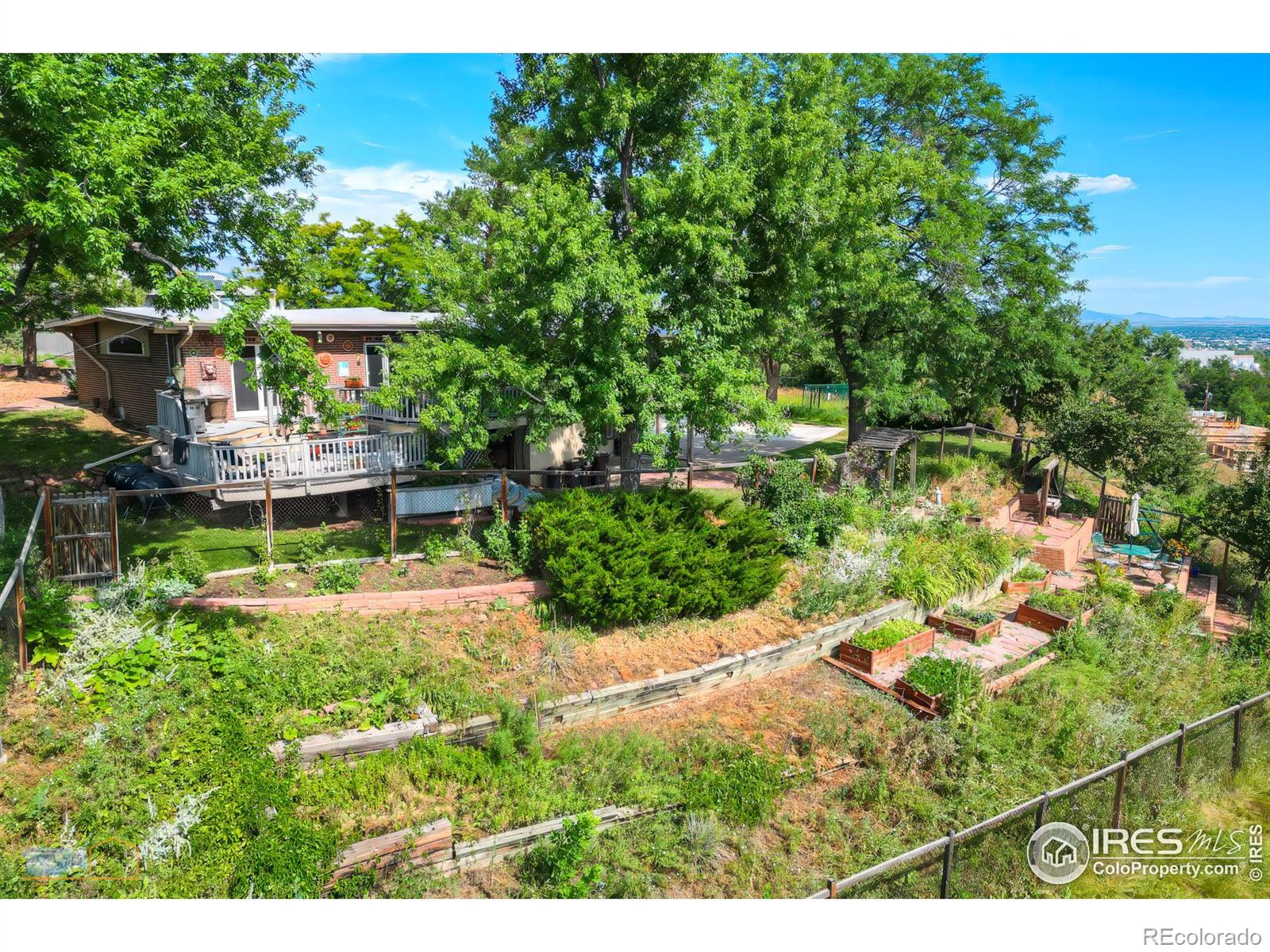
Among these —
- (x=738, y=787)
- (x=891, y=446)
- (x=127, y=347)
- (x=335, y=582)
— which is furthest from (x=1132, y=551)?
(x=127, y=347)

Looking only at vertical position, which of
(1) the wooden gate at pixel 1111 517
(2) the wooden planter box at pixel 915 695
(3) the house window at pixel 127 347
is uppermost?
(3) the house window at pixel 127 347

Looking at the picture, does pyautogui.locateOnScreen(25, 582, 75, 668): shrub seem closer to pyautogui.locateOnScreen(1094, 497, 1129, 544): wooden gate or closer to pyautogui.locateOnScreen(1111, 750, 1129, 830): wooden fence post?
pyautogui.locateOnScreen(1111, 750, 1129, 830): wooden fence post

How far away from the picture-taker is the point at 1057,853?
266 inches

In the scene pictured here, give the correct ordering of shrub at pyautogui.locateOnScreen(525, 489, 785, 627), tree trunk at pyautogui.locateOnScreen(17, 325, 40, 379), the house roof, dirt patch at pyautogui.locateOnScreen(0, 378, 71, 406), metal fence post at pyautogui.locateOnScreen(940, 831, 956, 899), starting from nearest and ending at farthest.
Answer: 1. metal fence post at pyautogui.locateOnScreen(940, 831, 956, 899)
2. shrub at pyautogui.locateOnScreen(525, 489, 785, 627)
3. the house roof
4. dirt patch at pyautogui.locateOnScreen(0, 378, 71, 406)
5. tree trunk at pyautogui.locateOnScreen(17, 325, 40, 379)

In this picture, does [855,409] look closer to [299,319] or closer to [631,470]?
[631,470]

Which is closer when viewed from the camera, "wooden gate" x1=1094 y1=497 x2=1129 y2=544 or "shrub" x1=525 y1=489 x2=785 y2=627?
"shrub" x1=525 y1=489 x2=785 y2=627

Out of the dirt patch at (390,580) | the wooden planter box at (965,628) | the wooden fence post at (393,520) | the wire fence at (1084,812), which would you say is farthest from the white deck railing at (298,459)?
the wire fence at (1084,812)

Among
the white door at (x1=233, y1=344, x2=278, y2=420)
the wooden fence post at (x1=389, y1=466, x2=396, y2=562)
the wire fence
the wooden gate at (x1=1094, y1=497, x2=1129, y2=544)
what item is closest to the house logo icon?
the wire fence

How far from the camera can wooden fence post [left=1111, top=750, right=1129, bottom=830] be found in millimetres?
6852

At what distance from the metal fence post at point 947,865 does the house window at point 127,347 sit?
20675 mm

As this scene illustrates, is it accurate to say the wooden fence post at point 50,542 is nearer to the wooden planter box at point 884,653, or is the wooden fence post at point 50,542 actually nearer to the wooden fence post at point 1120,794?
the wooden planter box at point 884,653

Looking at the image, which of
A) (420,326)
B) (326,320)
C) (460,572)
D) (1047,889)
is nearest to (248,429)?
(326,320)

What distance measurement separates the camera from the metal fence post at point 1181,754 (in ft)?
24.5

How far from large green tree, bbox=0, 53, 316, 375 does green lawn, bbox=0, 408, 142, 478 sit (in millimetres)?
4590
